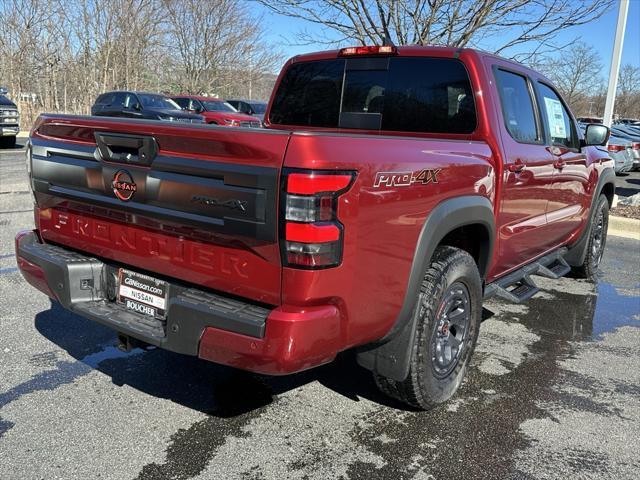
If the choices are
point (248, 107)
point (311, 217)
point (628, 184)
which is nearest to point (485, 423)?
point (311, 217)

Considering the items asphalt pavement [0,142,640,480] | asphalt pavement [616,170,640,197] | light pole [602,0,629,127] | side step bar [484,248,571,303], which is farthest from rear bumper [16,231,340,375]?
asphalt pavement [616,170,640,197]

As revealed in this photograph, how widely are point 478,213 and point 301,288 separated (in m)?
1.39

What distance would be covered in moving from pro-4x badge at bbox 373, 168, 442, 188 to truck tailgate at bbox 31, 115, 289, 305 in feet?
1.53

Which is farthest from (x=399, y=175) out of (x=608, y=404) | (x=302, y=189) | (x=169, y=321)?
(x=608, y=404)

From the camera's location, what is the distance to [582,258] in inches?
238

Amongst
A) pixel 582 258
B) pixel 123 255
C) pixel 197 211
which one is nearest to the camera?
pixel 197 211

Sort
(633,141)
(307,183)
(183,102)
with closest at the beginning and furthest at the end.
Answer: (307,183) < (183,102) < (633,141)

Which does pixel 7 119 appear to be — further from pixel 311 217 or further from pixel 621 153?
pixel 621 153

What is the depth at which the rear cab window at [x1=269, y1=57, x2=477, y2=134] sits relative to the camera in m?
3.74

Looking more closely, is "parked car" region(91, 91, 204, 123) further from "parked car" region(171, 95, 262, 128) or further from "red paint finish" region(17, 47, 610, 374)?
"red paint finish" region(17, 47, 610, 374)

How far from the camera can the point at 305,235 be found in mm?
2246

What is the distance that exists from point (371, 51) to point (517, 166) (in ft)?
4.10

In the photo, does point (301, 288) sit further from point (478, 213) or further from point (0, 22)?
point (0, 22)

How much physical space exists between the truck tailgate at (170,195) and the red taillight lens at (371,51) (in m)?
1.81
